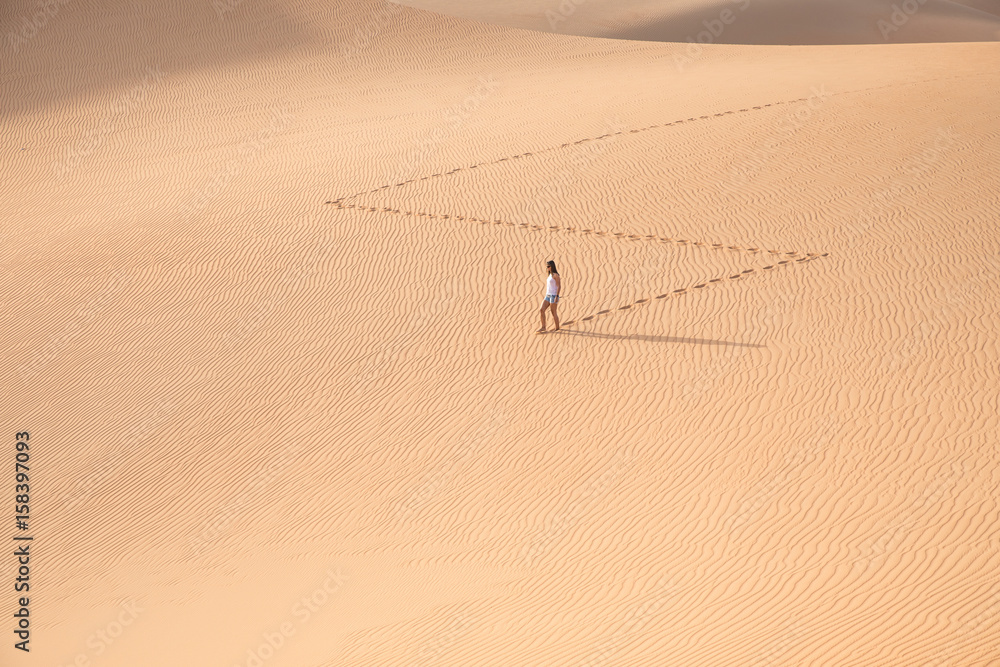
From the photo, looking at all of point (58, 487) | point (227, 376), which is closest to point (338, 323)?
point (227, 376)

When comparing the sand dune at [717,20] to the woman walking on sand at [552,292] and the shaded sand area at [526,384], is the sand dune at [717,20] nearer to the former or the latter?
the shaded sand area at [526,384]

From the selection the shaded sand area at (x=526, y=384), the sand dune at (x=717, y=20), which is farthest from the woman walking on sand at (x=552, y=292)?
the sand dune at (x=717, y=20)

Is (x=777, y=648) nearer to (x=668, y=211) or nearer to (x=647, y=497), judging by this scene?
(x=647, y=497)

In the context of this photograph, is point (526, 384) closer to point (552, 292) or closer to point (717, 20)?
point (552, 292)

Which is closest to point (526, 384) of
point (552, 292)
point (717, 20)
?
point (552, 292)

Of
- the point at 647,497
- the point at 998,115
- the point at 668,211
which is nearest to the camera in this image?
the point at 647,497
